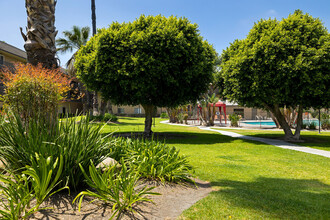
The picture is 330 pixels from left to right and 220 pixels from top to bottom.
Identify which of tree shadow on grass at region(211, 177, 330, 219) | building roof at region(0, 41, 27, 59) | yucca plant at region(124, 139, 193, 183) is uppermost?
building roof at region(0, 41, 27, 59)

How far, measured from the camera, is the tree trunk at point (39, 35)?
403 inches

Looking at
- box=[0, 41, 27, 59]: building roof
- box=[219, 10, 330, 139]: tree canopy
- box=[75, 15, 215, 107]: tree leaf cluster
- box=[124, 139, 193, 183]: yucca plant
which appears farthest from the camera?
box=[0, 41, 27, 59]: building roof

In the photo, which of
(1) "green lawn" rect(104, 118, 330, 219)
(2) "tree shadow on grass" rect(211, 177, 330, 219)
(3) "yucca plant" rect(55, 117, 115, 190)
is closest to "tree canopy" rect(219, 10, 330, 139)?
(1) "green lawn" rect(104, 118, 330, 219)

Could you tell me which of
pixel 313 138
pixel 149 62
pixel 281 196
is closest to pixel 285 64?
pixel 313 138

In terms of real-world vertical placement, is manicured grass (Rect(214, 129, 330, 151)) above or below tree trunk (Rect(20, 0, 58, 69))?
below

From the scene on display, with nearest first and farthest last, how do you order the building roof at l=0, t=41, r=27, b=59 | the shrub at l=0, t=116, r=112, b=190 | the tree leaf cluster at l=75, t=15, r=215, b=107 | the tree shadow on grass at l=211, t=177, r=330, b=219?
1. the shrub at l=0, t=116, r=112, b=190
2. the tree shadow on grass at l=211, t=177, r=330, b=219
3. the tree leaf cluster at l=75, t=15, r=215, b=107
4. the building roof at l=0, t=41, r=27, b=59

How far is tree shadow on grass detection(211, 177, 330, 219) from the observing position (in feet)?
14.3

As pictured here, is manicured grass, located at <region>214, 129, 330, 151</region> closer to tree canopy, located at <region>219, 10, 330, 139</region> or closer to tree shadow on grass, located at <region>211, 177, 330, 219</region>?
tree canopy, located at <region>219, 10, 330, 139</region>

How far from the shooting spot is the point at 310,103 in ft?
47.2

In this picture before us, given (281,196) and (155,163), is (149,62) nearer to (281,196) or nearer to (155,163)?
(155,163)

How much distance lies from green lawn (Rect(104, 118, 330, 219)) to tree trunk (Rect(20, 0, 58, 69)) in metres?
7.72

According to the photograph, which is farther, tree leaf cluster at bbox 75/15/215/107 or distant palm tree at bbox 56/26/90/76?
distant palm tree at bbox 56/26/90/76

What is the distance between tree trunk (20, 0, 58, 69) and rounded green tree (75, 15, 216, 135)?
3.67 metres

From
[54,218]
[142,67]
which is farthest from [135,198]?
[142,67]
